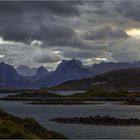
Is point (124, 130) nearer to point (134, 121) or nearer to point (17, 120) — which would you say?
point (134, 121)

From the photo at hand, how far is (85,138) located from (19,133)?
25374mm

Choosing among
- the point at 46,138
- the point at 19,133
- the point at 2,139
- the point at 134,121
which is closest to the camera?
the point at 2,139

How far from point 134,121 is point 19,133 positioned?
177 feet

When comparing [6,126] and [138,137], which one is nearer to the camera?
[6,126]

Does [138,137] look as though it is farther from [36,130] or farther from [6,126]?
[6,126]

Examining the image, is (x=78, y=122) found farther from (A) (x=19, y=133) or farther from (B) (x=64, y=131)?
(A) (x=19, y=133)

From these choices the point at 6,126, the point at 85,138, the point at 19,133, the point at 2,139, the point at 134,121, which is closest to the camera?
the point at 2,139

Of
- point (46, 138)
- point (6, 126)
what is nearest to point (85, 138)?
point (46, 138)

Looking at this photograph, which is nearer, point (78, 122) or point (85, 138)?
point (85, 138)

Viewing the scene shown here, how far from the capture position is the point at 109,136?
232 ft

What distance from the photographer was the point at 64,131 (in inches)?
3012

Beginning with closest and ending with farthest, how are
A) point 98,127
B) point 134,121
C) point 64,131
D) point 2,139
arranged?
point 2,139, point 64,131, point 98,127, point 134,121

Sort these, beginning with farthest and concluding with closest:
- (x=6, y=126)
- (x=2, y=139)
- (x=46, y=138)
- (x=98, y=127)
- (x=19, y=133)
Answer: (x=98, y=127), (x=46, y=138), (x=6, y=126), (x=19, y=133), (x=2, y=139)

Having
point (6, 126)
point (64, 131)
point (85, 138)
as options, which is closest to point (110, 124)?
point (64, 131)
